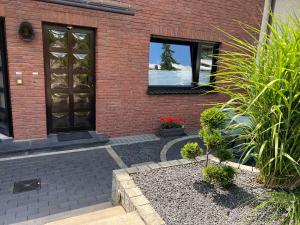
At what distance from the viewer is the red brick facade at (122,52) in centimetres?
451

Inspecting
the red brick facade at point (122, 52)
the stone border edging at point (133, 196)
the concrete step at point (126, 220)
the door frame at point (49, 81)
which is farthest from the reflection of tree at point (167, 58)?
the concrete step at point (126, 220)

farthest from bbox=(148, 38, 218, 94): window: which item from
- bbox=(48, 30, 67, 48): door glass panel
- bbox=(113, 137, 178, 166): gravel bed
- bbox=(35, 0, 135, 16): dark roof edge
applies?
bbox=(48, 30, 67, 48): door glass panel

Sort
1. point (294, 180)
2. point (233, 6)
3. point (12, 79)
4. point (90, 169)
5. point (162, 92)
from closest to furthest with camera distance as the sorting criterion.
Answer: point (294, 180)
point (90, 169)
point (12, 79)
point (162, 92)
point (233, 6)

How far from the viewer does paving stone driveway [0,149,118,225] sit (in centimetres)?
A: 298

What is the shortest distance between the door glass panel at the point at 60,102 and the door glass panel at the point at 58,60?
578mm

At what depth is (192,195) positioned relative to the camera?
248 centimetres

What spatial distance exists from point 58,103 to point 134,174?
3.01 metres

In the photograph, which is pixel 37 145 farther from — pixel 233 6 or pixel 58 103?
pixel 233 6

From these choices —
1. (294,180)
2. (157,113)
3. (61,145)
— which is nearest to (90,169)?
(61,145)

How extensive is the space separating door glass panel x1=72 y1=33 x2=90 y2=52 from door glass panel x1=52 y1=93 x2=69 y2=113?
1.02 meters

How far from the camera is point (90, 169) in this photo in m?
4.07

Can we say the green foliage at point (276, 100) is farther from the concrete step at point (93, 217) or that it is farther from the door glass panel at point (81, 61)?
the door glass panel at point (81, 61)

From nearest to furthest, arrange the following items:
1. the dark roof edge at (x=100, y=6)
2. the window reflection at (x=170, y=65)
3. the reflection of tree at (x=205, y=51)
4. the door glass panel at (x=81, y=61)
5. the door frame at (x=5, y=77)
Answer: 1. the dark roof edge at (x=100, y=6)
2. the door frame at (x=5, y=77)
3. the door glass panel at (x=81, y=61)
4. the window reflection at (x=170, y=65)
5. the reflection of tree at (x=205, y=51)

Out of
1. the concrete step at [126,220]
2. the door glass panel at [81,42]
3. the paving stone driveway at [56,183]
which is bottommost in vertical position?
the paving stone driveway at [56,183]
